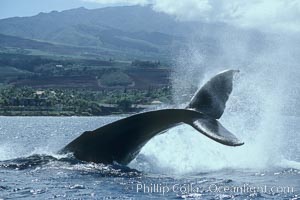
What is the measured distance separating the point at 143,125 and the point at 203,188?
3.77 meters

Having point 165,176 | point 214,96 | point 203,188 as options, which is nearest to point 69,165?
point 165,176

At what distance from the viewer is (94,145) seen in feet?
→ 76.0

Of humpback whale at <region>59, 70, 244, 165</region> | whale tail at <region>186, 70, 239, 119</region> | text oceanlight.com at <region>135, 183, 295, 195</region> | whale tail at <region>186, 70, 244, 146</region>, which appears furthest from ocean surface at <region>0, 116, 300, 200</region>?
whale tail at <region>186, 70, 239, 119</region>

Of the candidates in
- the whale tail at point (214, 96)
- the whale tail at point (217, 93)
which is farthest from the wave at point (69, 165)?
the whale tail at point (217, 93)

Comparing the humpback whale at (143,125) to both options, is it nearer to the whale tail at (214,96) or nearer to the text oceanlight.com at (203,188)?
the whale tail at (214,96)

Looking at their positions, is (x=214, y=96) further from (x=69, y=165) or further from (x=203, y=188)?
(x=69, y=165)

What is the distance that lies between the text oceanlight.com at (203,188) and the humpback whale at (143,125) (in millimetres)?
2198

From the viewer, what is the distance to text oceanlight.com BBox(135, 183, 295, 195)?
1956 centimetres

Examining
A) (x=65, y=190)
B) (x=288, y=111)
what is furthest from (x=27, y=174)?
(x=288, y=111)

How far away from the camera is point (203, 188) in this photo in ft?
66.2

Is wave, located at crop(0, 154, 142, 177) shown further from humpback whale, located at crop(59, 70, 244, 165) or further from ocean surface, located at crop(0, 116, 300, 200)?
humpback whale, located at crop(59, 70, 244, 165)

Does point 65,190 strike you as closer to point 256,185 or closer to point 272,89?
point 256,185

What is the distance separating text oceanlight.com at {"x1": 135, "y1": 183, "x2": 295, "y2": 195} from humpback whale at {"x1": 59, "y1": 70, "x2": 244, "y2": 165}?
7.21 feet

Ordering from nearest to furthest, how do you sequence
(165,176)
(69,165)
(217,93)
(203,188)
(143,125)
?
(203,188) → (217,93) → (143,125) → (165,176) → (69,165)
